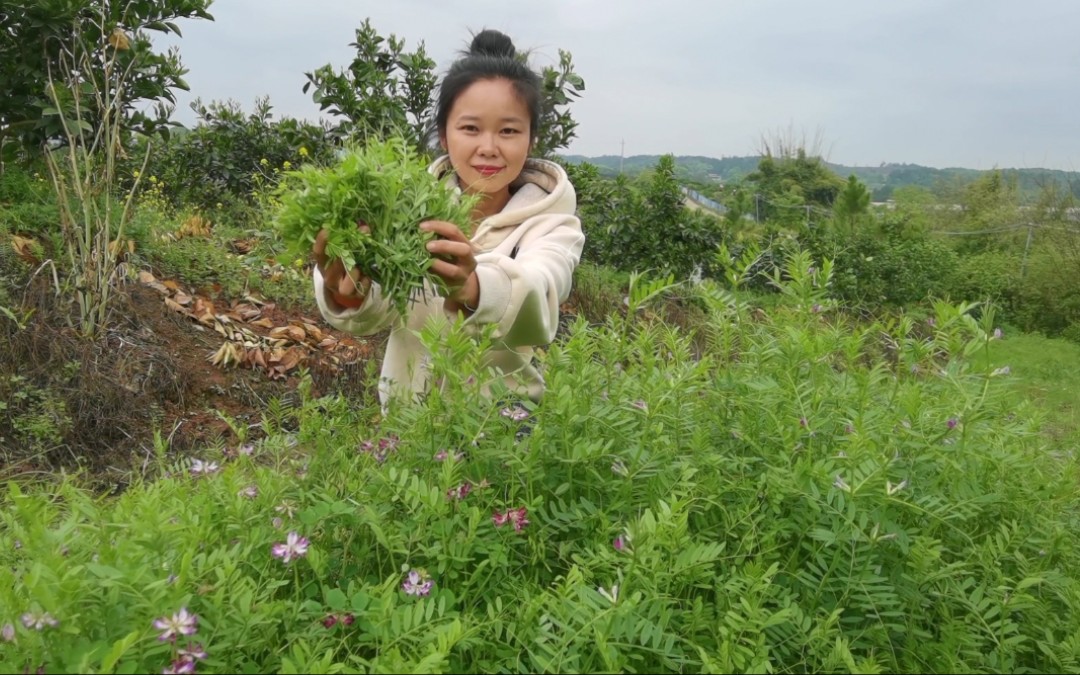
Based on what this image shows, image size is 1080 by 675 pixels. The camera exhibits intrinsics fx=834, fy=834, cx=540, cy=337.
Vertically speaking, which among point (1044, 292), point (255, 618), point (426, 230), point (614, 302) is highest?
point (426, 230)

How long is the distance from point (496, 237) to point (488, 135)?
0.28 meters

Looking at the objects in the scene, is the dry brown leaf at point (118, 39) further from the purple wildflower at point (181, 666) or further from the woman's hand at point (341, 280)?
the purple wildflower at point (181, 666)

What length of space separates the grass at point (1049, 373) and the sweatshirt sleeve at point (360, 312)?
416cm

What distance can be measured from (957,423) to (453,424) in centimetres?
94

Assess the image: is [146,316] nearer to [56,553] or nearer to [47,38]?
[47,38]

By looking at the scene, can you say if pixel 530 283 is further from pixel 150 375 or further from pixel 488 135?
pixel 150 375

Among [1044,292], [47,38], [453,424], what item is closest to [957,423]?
[453,424]

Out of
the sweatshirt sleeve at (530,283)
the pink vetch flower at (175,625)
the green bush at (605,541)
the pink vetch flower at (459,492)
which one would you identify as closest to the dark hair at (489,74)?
the sweatshirt sleeve at (530,283)

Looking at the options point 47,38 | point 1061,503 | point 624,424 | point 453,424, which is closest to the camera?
point 453,424

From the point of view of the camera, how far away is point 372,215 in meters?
1.57

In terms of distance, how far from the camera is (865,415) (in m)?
1.56

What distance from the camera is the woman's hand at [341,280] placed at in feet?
5.23

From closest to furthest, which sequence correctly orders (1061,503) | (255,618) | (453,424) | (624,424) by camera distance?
(255,618) < (453,424) < (624,424) < (1061,503)

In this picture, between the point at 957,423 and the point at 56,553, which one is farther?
the point at 957,423
